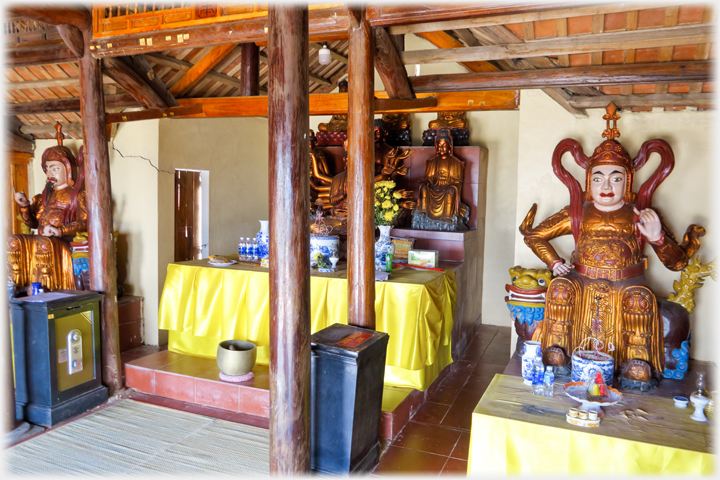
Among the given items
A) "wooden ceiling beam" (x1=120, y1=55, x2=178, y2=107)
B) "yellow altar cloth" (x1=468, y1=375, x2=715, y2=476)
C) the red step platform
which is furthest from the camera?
"wooden ceiling beam" (x1=120, y1=55, x2=178, y2=107)

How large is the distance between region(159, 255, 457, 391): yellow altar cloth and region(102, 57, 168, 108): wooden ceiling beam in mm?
1730

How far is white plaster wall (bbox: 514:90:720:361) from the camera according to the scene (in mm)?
4078

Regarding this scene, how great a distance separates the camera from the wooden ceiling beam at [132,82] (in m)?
4.42

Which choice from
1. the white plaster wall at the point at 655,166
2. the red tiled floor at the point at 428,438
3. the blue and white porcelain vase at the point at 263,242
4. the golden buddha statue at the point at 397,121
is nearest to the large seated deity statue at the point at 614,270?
the white plaster wall at the point at 655,166

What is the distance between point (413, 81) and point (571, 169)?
1573mm

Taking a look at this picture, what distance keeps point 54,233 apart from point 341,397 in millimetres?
4334

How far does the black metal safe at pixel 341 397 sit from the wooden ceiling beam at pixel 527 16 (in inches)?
80.4

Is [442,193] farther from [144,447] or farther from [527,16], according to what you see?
→ [144,447]

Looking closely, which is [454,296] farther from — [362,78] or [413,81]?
[362,78]

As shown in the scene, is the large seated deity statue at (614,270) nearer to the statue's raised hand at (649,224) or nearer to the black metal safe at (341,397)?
the statue's raised hand at (649,224)

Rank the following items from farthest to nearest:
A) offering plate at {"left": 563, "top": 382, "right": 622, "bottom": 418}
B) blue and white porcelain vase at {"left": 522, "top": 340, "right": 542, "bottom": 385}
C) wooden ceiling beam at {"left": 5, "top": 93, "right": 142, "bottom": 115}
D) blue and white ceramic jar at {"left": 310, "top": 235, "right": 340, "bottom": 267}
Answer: wooden ceiling beam at {"left": 5, "top": 93, "right": 142, "bottom": 115} < blue and white ceramic jar at {"left": 310, "top": 235, "right": 340, "bottom": 267} < blue and white porcelain vase at {"left": 522, "top": 340, "right": 542, "bottom": 385} < offering plate at {"left": 563, "top": 382, "right": 622, "bottom": 418}

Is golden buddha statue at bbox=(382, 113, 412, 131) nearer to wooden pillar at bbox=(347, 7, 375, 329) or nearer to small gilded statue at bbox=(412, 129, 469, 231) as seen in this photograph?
small gilded statue at bbox=(412, 129, 469, 231)

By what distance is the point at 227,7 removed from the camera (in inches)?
145

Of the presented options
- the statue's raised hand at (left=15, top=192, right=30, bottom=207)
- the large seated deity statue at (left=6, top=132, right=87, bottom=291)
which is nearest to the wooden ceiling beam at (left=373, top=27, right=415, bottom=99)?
the large seated deity statue at (left=6, top=132, right=87, bottom=291)
